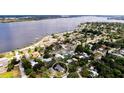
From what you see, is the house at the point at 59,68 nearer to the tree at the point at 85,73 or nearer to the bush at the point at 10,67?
the tree at the point at 85,73

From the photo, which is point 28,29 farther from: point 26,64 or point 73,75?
point 73,75

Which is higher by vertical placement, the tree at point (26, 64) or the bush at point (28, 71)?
the tree at point (26, 64)

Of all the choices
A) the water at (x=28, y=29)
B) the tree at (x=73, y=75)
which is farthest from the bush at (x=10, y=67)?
the tree at (x=73, y=75)

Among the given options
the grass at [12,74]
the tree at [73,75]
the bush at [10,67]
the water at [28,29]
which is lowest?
the tree at [73,75]

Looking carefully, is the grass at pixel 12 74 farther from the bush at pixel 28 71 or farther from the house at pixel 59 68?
the house at pixel 59 68

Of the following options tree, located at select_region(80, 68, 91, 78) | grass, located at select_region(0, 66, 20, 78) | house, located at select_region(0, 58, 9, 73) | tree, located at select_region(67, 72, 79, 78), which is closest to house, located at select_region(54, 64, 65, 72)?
tree, located at select_region(67, 72, 79, 78)

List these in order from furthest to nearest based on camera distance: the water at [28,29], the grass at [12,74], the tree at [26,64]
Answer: the water at [28,29], the tree at [26,64], the grass at [12,74]

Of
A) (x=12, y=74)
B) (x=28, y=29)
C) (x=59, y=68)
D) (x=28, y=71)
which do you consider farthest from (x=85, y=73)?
(x=28, y=29)

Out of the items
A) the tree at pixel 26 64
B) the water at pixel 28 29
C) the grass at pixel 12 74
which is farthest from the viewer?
the water at pixel 28 29

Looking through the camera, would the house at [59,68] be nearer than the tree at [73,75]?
No
